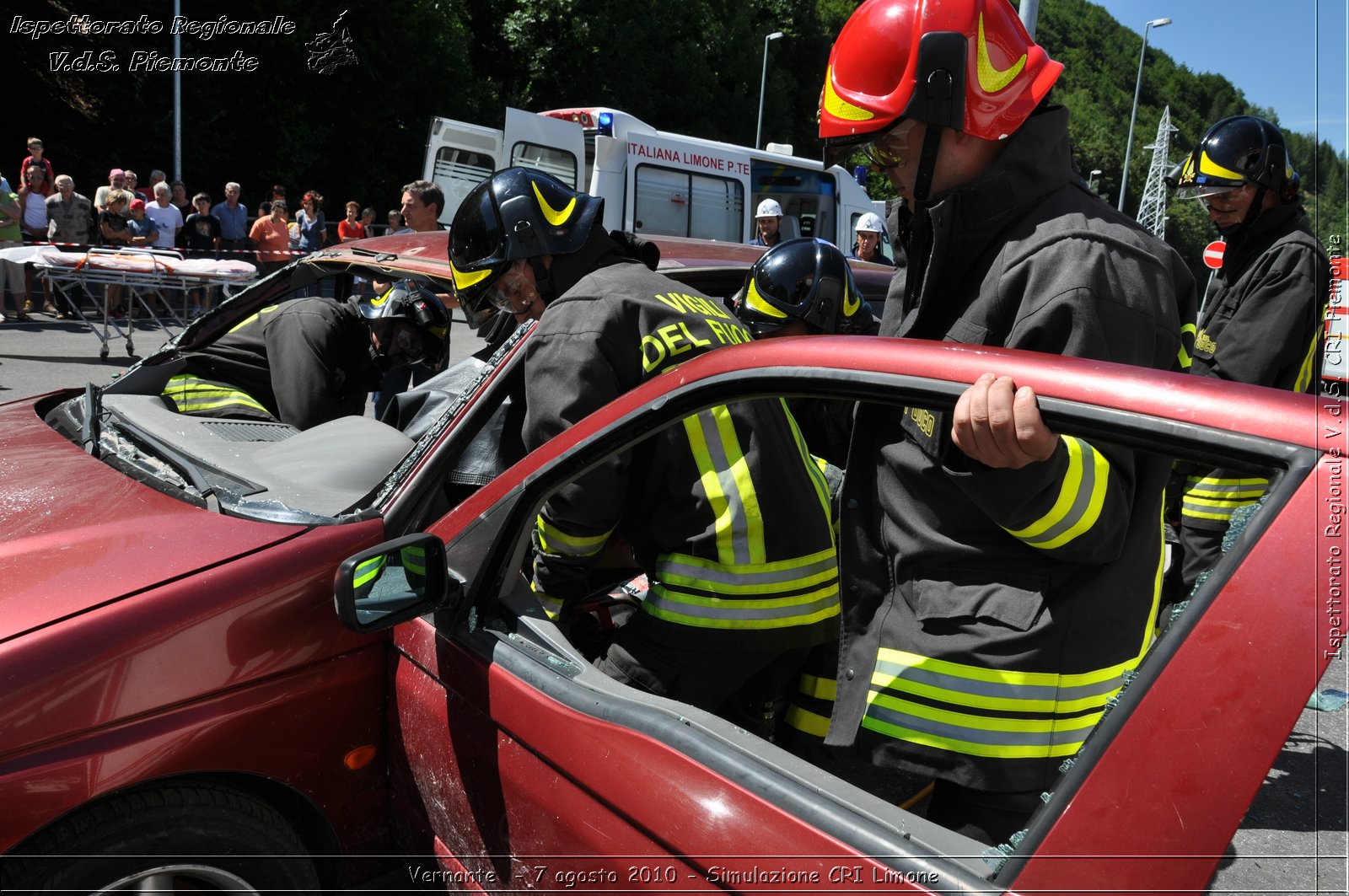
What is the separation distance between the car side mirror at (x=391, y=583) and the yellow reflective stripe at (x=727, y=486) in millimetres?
524

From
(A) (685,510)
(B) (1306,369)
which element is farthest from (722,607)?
(B) (1306,369)

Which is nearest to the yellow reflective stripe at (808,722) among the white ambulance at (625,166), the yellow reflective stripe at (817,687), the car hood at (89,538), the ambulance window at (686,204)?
the yellow reflective stripe at (817,687)

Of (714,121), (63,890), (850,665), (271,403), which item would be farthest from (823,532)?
(714,121)

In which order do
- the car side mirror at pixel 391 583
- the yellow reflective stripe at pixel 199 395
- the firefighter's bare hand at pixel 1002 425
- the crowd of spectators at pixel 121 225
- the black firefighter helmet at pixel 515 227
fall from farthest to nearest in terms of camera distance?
A: the crowd of spectators at pixel 121 225, the yellow reflective stripe at pixel 199 395, the black firefighter helmet at pixel 515 227, the car side mirror at pixel 391 583, the firefighter's bare hand at pixel 1002 425

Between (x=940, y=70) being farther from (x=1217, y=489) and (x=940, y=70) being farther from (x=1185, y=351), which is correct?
(x=1217, y=489)

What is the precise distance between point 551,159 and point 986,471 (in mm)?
12923

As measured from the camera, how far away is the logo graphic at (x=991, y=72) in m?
1.54

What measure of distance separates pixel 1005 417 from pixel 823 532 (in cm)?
94

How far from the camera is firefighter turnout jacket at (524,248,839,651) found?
6.17 ft

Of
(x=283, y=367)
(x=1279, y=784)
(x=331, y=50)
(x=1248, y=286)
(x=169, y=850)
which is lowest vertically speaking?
(x=1279, y=784)

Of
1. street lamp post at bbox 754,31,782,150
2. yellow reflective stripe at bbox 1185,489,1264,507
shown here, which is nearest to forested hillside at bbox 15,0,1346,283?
street lamp post at bbox 754,31,782,150

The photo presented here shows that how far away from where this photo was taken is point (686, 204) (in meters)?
14.0

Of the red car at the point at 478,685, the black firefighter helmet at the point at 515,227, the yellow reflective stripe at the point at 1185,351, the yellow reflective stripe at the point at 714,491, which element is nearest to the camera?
the red car at the point at 478,685

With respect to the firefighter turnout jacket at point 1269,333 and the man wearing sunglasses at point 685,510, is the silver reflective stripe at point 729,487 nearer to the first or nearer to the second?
the man wearing sunglasses at point 685,510
